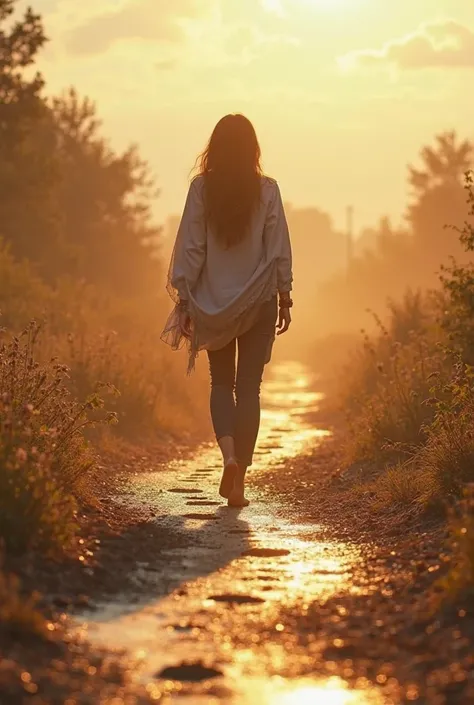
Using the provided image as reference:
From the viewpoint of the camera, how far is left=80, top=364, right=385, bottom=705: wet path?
353 cm

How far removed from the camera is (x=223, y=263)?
6996 millimetres

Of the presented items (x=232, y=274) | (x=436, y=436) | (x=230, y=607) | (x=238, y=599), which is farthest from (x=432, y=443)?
(x=230, y=607)

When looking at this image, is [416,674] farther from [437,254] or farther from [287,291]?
[437,254]

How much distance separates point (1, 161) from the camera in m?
20.0

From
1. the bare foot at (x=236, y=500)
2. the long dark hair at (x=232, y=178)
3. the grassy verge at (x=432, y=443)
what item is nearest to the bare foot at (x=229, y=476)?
the bare foot at (x=236, y=500)

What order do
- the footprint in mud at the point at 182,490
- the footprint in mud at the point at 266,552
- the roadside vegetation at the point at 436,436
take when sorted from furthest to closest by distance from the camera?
the footprint in mud at the point at 182,490, the footprint in mud at the point at 266,552, the roadside vegetation at the point at 436,436

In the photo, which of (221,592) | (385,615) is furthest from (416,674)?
(221,592)

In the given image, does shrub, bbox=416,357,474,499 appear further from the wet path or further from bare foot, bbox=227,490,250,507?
bare foot, bbox=227,490,250,507

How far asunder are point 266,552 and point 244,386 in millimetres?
1598

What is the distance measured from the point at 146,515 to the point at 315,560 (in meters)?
1.54

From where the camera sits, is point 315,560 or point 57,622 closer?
point 57,622

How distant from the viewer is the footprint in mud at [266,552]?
5492 millimetres

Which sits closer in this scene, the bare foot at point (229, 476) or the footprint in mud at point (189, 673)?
the footprint in mud at point (189, 673)

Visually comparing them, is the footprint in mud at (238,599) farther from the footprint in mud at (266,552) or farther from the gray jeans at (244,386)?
the gray jeans at (244,386)
